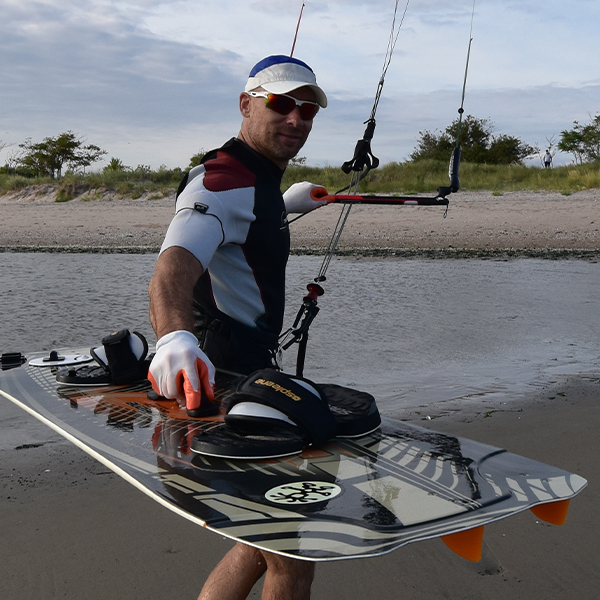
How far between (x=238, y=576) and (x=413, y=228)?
39.6ft

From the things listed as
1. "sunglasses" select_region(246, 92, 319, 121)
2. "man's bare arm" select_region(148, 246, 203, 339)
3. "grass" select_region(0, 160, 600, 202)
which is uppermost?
"grass" select_region(0, 160, 600, 202)

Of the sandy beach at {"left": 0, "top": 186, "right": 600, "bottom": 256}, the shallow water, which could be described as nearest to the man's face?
the shallow water

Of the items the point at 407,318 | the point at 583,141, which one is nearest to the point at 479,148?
the point at 583,141

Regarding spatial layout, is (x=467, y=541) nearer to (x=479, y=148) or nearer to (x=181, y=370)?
(x=181, y=370)

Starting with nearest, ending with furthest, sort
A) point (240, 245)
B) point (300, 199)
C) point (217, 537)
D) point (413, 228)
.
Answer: point (240, 245) < point (217, 537) < point (300, 199) < point (413, 228)

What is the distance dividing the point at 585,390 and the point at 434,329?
204 cm

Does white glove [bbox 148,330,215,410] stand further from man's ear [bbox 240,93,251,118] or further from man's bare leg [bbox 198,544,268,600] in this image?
man's ear [bbox 240,93,251,118]

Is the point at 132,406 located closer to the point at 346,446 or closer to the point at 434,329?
→ the point at 346,446

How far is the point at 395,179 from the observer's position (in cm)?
2112

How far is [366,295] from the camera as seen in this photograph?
8.16 m

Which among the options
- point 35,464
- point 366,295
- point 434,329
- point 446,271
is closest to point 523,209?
point 446,271

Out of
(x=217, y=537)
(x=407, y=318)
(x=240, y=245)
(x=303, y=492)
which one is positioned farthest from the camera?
(x=407, y=318)

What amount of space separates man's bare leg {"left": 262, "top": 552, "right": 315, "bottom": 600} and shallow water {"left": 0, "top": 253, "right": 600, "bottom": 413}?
237 cm

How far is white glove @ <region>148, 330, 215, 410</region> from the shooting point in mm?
1857
